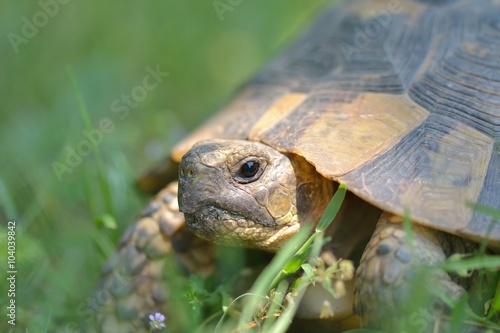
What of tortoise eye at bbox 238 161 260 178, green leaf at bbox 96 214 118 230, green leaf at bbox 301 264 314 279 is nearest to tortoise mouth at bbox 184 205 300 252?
tortoise eye at bbox 238 161 260 178

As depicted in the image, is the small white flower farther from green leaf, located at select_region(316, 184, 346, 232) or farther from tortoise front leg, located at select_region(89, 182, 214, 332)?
green leaf, located at select_region(316, 184, 346, 232)

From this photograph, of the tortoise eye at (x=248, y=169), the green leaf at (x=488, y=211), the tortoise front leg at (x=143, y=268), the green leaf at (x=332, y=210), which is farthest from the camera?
the tortoise front leg at (x=143, y=268)

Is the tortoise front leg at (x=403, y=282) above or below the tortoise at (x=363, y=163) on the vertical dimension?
below

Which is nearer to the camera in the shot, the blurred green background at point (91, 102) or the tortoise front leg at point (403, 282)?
the tortoise front leg at point (403, 282)

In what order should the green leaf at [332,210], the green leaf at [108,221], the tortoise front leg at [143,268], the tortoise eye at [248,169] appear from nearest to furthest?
the green leaf at [332,210]
the tortoise eye at [248,169]
the tortoise front leg at [143,268]
the green leaf at [108,221]

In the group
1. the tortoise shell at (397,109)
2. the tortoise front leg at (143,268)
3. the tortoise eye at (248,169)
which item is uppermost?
the tortoise eye at (248,169)

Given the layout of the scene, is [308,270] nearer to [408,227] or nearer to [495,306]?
[408,227]

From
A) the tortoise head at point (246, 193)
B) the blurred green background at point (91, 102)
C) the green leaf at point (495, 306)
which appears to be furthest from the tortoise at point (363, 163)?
the blurred green background at point (91, 102)

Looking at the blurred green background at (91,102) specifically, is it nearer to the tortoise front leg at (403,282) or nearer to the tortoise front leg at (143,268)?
the tortoise front leg at (143,268)
